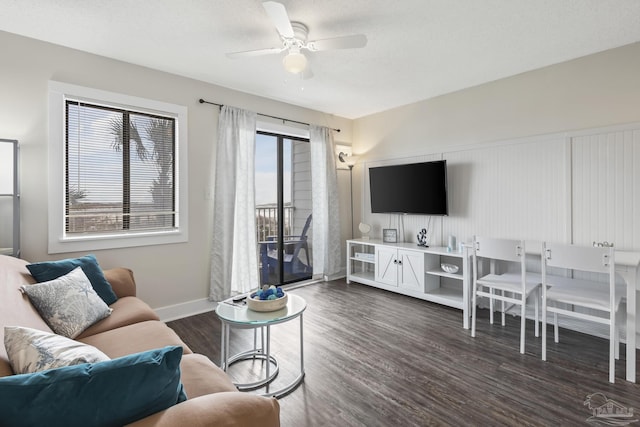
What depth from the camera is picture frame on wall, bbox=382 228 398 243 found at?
14.6 ft

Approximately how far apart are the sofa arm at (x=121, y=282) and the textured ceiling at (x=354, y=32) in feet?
6.59

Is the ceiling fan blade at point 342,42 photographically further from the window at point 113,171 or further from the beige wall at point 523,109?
the window at point 113,171

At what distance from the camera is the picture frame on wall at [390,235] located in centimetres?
446

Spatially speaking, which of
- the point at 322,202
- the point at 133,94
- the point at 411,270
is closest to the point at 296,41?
the point at 133,94

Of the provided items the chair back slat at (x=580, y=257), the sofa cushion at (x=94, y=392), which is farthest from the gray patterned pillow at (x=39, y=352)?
the chair back slat at (x=580, y=257)

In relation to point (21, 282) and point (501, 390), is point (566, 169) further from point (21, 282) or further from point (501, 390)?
point (21, 282)

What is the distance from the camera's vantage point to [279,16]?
6.47 feet

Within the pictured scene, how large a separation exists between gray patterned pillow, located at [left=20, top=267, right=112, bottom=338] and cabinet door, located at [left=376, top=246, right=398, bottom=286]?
3.22m

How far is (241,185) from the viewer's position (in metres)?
3.79

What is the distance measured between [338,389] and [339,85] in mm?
3232

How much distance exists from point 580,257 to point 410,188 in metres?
2.16

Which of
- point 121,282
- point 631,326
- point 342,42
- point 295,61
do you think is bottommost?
point 631,326

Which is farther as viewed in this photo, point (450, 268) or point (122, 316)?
point (450, 268)

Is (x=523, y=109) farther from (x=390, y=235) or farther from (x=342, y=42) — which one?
(x=342, y=42)
